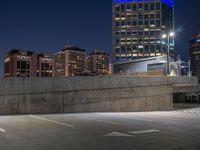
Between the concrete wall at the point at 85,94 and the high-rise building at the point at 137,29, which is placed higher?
the high-rise building at the point at 137,29

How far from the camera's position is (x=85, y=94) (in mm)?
27438

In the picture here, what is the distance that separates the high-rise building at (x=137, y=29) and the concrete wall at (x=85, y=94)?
518 feet

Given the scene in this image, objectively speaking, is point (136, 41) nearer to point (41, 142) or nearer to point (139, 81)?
point (139, 81)

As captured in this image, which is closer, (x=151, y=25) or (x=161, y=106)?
(x=161, y=106)

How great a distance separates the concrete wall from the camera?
2495 centimetres

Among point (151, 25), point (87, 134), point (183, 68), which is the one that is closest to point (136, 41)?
point (151, 25)

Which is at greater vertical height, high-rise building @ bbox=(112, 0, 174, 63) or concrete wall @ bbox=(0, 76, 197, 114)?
high-rise building @ bbox=(112, 0, 174, 63)

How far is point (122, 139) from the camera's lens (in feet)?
40.1

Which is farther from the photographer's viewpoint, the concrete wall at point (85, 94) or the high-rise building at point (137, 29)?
the high-rise building at point (137, 29)

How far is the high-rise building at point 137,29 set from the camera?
7431 inches

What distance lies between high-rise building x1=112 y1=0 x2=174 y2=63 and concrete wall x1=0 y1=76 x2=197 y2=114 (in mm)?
157828

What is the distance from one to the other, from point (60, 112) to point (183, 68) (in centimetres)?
3381

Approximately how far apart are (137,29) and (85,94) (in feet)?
555

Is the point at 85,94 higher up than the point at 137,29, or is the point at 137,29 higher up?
the point at 137,29
